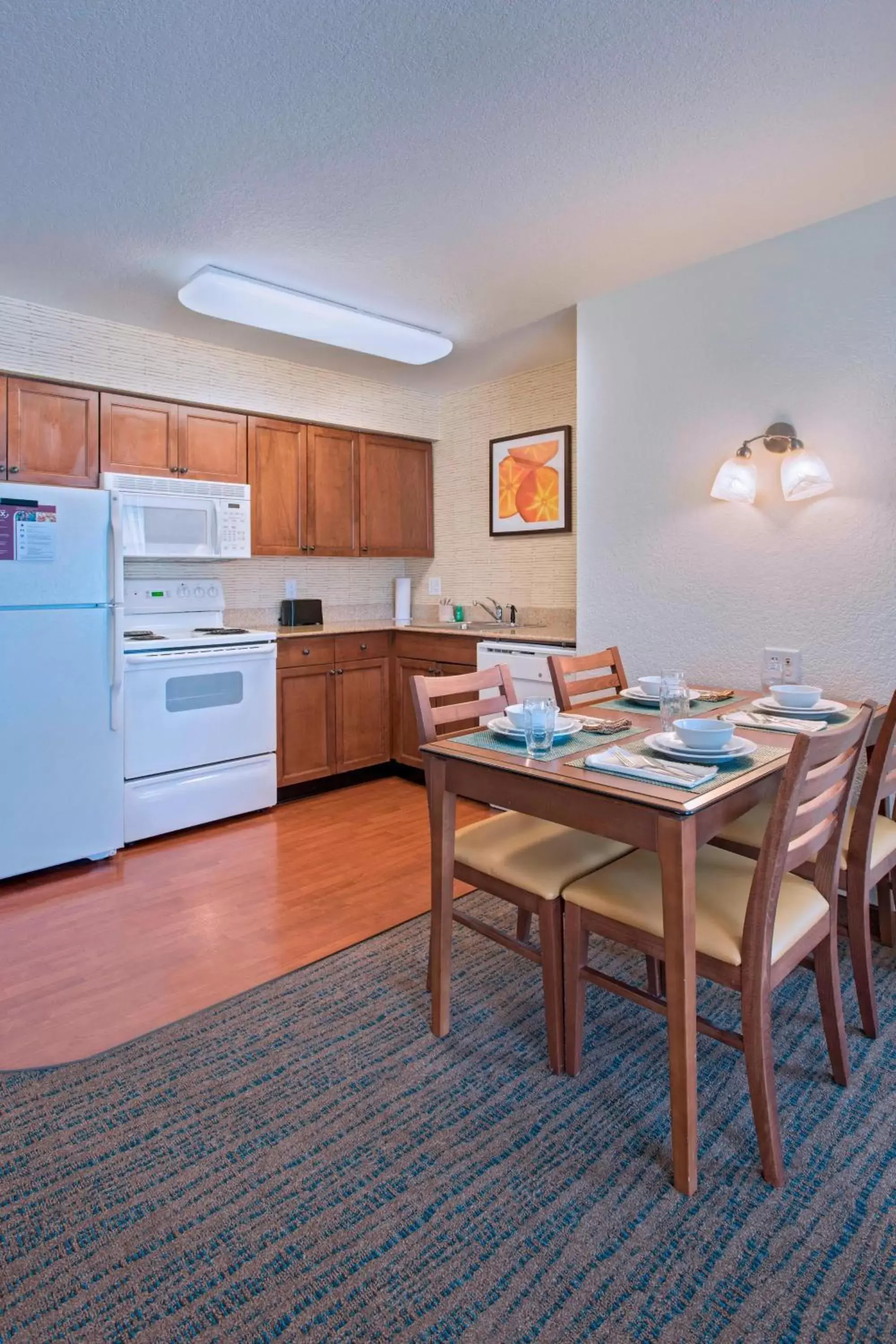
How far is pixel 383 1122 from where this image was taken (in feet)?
5.50

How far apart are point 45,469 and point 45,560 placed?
2.32 feet

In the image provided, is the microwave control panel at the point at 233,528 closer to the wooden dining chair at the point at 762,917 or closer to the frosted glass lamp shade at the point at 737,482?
the frosted glass lamp shade at the point at 737,482

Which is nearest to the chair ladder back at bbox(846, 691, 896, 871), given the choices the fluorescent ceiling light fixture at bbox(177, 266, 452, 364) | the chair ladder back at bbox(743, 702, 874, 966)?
the chair ladder back at bbox(743, 702, 874, 966)

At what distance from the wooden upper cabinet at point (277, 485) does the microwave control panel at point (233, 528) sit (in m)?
0.15

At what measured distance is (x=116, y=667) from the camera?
3.20 metres

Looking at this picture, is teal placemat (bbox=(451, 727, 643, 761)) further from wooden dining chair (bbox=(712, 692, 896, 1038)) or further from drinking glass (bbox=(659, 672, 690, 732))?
wooden dining chair (bbox=(712, 692, 896, 1038))

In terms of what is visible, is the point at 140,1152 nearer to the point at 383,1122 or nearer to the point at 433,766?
the point at 383,1122

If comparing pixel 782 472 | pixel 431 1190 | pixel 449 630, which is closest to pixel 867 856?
pixel 431 1190

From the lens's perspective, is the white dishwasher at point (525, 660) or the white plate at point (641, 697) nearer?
the white plate at point (641, 697)

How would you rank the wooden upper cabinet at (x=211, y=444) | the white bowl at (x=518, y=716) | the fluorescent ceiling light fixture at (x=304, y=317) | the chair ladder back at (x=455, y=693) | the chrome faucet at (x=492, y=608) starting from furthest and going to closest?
the chrome faucet at (x=492, y=608) < the wooden upper cabinet at (x=211, y=444) < the fluorescent ceiling light fixture at (x=304, y=317) < the chair ladder back at (x=455, y=693) < the white bowl at (x=518, y=716)

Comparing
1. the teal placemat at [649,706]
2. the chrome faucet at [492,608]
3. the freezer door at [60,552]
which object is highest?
the freezer door at [60,552]

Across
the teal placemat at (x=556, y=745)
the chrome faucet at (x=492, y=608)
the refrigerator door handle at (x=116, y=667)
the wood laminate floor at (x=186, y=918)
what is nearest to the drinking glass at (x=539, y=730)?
the teal placemat at (x=556, y=745)

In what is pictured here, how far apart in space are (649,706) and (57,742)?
7.84 feet

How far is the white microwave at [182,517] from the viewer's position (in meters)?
3.65
